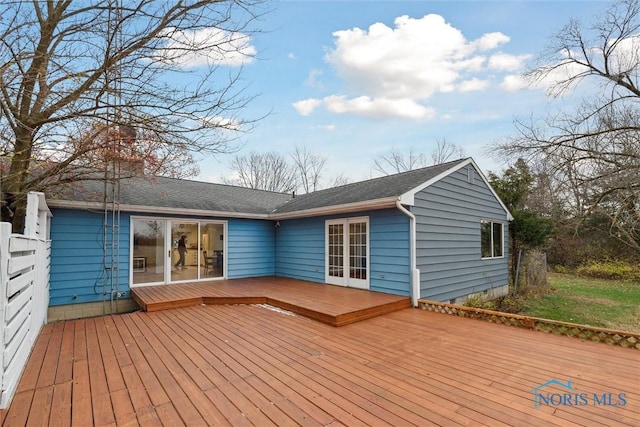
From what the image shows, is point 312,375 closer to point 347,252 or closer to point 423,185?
point 347,252

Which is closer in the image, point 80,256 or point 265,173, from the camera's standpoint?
point 80,256

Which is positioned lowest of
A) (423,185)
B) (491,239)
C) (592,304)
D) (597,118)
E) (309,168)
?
(592,304)

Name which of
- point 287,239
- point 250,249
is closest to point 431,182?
point 287,239

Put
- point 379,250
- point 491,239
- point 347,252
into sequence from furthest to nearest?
1. point 491,239
2. point 347,252
3. point 379,250

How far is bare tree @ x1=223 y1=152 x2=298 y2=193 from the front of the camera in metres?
22.2

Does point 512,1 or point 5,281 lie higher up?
point 512,1

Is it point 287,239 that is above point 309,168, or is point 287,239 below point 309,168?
below

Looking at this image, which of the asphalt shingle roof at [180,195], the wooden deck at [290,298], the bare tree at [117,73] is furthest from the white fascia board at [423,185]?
the asphalt shingle roof at [180,195]

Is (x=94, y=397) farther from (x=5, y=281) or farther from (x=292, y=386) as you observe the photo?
(x=292, y=386)

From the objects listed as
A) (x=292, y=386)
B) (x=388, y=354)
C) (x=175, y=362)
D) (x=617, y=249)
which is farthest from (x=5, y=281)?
(x=617, y=249)

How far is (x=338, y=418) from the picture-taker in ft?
7.20

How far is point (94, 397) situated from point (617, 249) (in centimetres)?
1832

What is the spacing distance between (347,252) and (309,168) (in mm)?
16412

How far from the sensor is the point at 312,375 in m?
2.91
